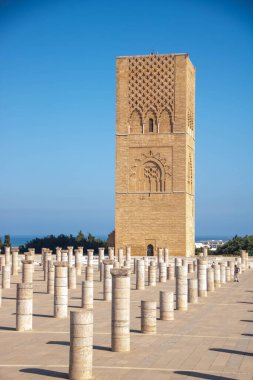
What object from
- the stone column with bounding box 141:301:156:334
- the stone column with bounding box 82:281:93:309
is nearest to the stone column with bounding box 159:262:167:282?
the stone column with bounding box 82:281:93:309

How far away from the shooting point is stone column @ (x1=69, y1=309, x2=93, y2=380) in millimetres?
8773

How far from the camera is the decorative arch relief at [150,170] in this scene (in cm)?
4150

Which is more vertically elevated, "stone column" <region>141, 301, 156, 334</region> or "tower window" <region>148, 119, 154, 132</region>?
"tower window" <region>148, 119, 154, 132</region>

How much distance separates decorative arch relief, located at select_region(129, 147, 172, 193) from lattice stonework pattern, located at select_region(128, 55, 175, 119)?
2214 mm

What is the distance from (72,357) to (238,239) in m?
35.9

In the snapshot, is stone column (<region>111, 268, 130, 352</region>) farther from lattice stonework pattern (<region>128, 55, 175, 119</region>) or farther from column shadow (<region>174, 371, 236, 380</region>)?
lattice stonework pattern (<region>128, 55, 175, 119</region>)

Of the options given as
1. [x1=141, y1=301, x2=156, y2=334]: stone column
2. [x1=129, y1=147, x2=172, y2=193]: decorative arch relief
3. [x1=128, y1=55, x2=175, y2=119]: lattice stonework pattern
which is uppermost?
[x1=128, y1=55, x2=175, y2=119]: lattice stonework pattern

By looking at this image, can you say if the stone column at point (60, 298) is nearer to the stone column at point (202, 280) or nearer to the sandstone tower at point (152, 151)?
the stone column at point (202, 280)

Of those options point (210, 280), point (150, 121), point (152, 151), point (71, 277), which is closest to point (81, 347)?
point (71, 277)

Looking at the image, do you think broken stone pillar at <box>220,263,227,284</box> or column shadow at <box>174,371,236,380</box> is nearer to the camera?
column shadow at <box>174,371,236,380</box>

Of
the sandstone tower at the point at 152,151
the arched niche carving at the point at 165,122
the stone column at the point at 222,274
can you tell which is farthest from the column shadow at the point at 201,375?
the arched niche carving at the point at 165,122

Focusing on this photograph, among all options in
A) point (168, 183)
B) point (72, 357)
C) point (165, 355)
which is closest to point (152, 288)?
point (165, 355)

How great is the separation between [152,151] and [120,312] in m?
30.8

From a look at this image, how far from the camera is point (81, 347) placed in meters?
9.02
